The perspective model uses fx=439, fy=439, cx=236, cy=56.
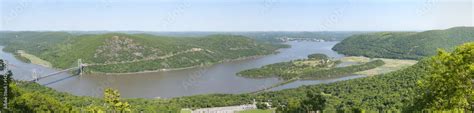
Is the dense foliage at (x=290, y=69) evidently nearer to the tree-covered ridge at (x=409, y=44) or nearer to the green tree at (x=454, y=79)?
the tree-covered ridge at (x=409, y=44)

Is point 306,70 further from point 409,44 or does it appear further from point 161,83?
point 409,44

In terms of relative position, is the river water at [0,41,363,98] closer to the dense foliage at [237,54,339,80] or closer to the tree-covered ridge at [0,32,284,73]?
the dense foliage at [237,54,339,80]

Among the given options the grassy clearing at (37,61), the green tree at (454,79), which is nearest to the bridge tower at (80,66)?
the grassy clearing at (37,61)

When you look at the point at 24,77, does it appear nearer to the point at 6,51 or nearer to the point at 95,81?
the point at 95,81

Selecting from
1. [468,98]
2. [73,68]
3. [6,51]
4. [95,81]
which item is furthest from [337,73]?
[6,51]

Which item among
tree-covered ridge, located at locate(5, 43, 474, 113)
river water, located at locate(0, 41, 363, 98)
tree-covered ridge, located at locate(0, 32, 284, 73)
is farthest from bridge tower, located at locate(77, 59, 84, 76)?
tree-covered ridge, located at locate(5, 43, 474, 113)

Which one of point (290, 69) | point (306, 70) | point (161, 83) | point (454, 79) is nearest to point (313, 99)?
point (454, 79)
